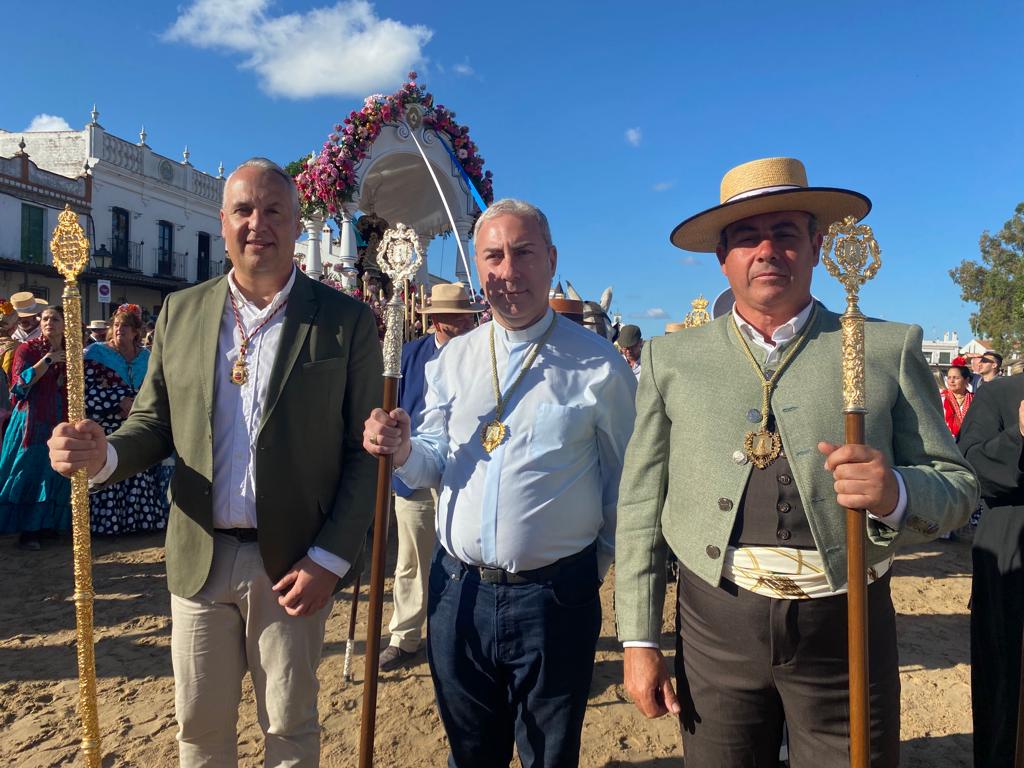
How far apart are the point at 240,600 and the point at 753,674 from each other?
1618 mm

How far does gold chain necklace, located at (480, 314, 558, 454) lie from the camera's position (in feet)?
7.43

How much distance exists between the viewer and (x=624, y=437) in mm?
2340

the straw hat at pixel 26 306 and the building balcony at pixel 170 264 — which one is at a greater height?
the building balcony at pixel 170 264

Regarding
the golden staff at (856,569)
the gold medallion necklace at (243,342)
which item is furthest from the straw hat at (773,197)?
the gold medallion necklace at (243,342)

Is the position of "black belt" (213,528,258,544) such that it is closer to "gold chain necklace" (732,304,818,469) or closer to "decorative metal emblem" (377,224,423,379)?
"decorative metal emblem" (377,224,423,379)

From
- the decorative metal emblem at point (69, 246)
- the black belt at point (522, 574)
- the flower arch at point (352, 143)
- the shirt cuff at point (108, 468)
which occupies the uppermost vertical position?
the flower arch at point (352, 143)

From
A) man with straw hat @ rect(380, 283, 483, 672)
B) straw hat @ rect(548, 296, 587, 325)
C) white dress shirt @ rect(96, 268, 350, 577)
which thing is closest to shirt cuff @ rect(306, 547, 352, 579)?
white dress shirt @ rect(96, 268, 350, 577)

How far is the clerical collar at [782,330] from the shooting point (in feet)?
6.18

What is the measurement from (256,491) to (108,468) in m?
0.47

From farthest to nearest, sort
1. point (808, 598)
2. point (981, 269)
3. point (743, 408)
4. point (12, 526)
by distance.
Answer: point (981, 269)
point (12, 526)
point (743, 408)
point (808, 598)

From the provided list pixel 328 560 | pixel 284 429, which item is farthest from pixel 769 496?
pixel 284 429

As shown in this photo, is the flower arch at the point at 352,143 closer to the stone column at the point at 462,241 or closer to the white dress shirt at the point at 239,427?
the stone column at the point at 462,241

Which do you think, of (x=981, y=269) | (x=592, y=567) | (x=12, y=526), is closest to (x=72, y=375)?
(x=592, y=567)

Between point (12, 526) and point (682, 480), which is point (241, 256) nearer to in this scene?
point (682, 480)
